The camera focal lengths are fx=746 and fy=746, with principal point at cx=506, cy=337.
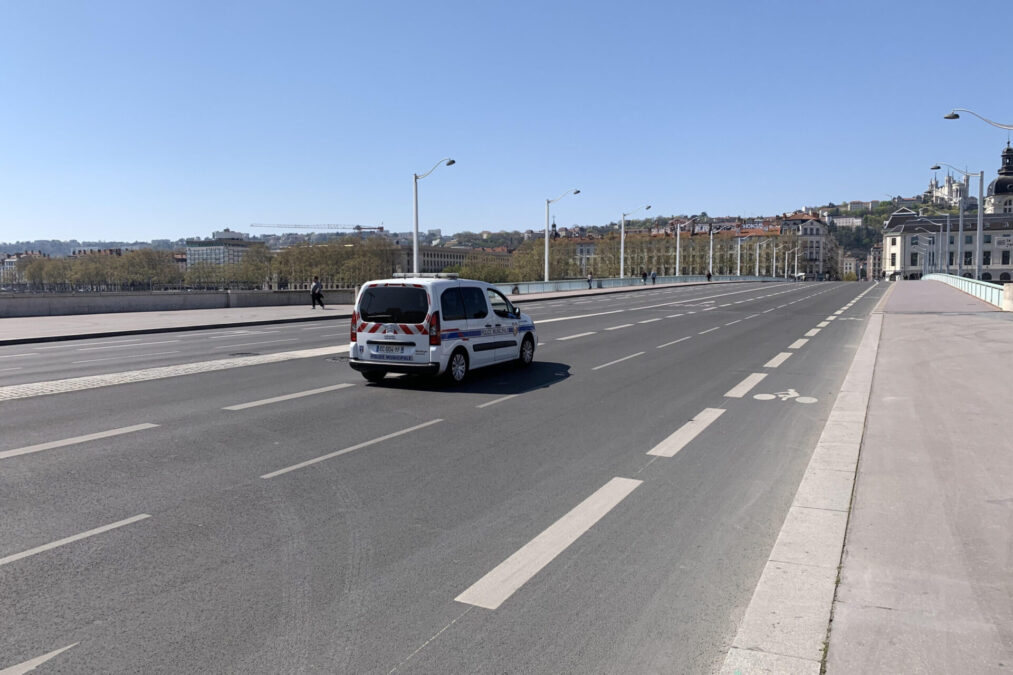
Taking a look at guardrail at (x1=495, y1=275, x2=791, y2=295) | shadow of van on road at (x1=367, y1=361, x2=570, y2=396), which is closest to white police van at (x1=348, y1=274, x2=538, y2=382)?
shadow of van on road at (x1=367, y1=361, x2=570, y2=396)

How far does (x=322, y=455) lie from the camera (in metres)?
7.36

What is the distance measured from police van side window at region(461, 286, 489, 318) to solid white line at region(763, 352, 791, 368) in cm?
567

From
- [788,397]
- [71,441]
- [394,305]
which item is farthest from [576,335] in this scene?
[71,441]

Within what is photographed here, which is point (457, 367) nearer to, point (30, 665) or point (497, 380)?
point (497, 380)

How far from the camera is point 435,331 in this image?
11.5 m

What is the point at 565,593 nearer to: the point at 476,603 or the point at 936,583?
the point at 476,603

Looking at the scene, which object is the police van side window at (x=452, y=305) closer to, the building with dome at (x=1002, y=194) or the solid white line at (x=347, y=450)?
the solid white line at (x=347, y=450)

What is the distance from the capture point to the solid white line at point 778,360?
14.5m

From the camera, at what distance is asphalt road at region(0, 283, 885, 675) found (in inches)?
143

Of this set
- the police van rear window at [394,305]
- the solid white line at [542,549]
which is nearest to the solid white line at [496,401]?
the police van rear window at [394,305]

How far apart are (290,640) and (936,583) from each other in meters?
3.41

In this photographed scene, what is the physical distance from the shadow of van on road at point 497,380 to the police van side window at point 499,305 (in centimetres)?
109

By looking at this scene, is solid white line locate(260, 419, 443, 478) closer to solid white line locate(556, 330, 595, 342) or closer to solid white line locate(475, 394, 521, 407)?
solid white line locate(475, 394, 521, 407)

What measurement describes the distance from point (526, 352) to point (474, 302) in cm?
205
